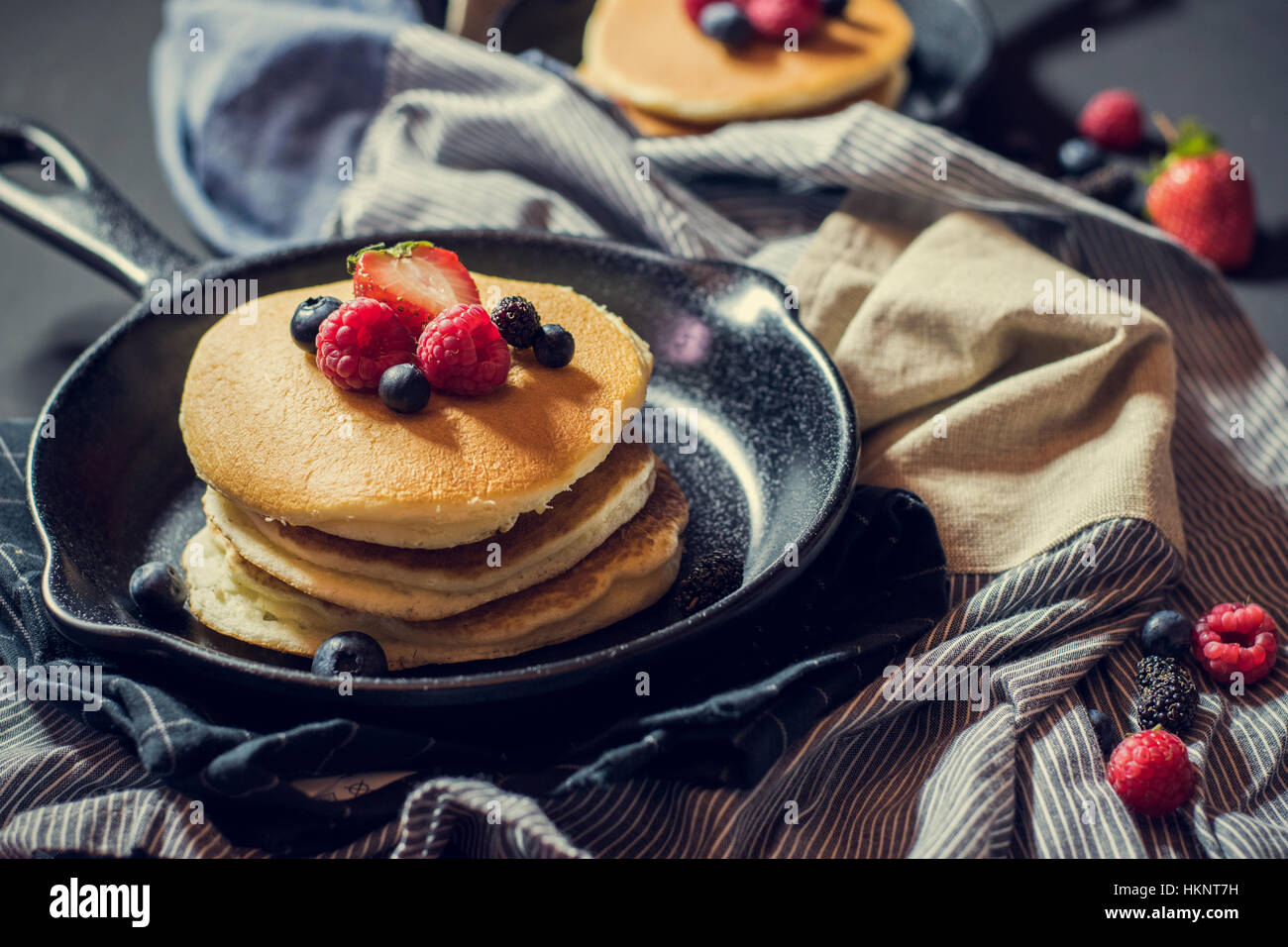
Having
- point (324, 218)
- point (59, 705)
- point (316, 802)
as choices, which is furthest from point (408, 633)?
point (324, 218)

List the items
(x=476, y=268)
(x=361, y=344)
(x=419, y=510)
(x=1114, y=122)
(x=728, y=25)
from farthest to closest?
(x=1114, y=122)
(x=728, y=25)
(x=476, y=268)
(x=361, y=344)
(x=419, y=510)

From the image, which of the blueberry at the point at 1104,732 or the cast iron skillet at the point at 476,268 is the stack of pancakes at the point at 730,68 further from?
the blueberry at the point at 1104,732

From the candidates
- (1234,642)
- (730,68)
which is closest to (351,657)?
(1234,642)

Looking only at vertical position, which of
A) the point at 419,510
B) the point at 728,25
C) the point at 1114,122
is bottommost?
the point at 419,510

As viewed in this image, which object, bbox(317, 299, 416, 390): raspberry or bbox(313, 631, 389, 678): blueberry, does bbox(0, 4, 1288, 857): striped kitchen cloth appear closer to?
bbox(313, 631, 389, 678): blueberry

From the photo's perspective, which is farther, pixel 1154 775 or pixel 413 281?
pixel 413 281

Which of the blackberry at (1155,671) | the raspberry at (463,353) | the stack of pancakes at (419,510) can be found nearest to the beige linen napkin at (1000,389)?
the blackberry at (1155,671)

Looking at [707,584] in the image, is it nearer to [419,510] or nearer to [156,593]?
[419,510]

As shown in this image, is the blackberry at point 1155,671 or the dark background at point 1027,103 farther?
the dark background at point 1027,103
